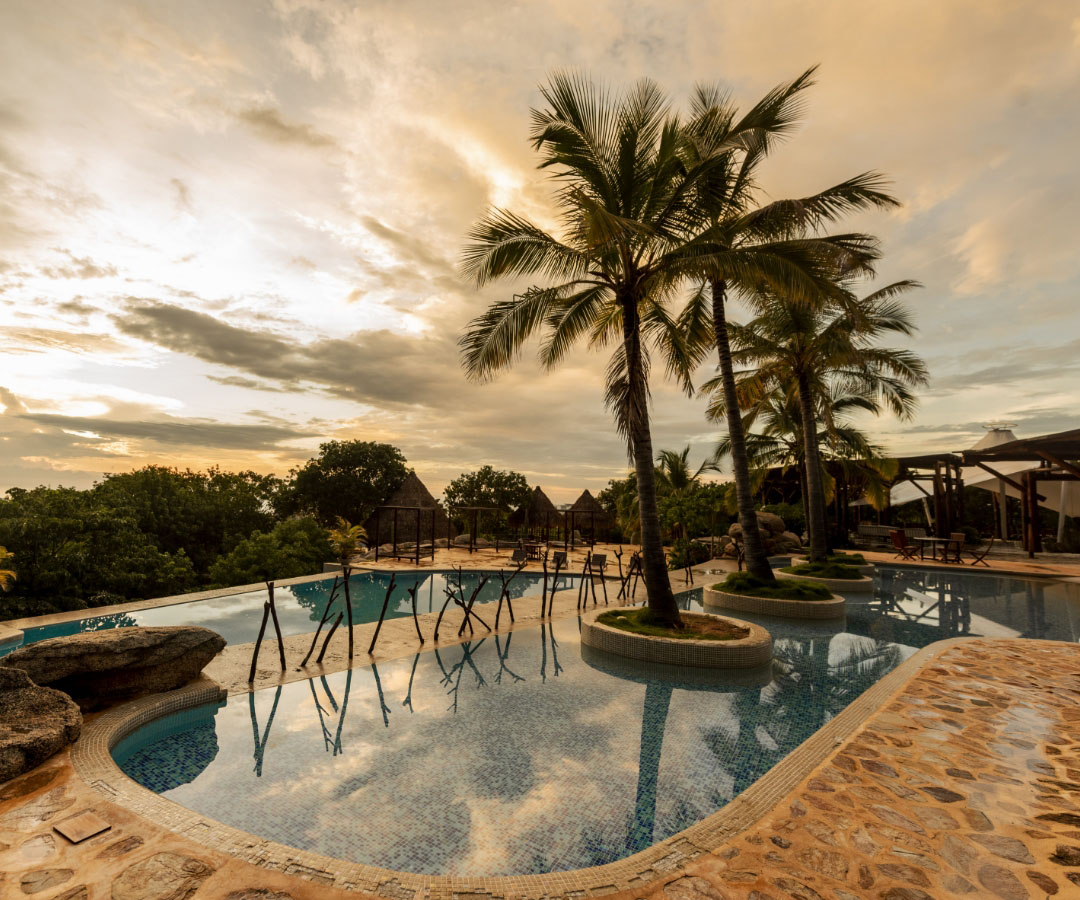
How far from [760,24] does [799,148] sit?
3.38 meters

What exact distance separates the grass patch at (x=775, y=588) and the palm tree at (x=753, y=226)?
230 millimetres

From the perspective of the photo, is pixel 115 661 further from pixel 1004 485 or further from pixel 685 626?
pixel 1004 485

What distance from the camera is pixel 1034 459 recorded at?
1583 centimetres

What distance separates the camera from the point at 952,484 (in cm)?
2164

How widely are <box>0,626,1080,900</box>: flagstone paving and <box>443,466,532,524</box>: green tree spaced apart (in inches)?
1095

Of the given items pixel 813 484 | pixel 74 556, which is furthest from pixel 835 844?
pixel 74 556

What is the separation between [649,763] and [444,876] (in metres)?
2.12

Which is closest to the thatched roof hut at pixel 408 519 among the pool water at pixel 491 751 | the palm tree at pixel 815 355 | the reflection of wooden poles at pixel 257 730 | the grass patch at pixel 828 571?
the palm tree at pixel 815 355

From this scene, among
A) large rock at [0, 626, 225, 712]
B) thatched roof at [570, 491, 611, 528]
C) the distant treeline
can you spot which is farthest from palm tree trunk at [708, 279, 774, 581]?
Answer: thatched roof at [570, 491, 611, 528]

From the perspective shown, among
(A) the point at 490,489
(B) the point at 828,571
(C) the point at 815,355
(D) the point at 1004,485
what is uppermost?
(C) the point at 815,355

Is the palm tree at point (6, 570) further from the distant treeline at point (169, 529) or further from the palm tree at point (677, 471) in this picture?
the palm tree at point (677, 471)

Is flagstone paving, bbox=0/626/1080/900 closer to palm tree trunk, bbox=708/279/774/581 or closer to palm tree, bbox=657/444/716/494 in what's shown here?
palm tree trunk, bbox=708/279/774/581

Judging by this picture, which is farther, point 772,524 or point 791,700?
point 772,524

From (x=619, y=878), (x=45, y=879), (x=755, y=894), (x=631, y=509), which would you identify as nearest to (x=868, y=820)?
(x=755, y=894)
